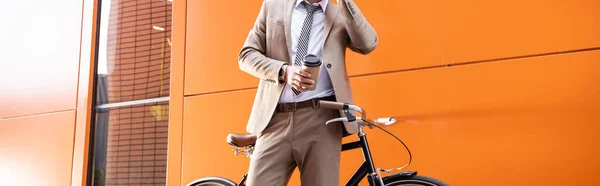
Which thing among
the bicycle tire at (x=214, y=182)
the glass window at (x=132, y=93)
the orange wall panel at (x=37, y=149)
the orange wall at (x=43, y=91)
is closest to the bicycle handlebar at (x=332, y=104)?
the bicycle tire at (x=214, y=182)

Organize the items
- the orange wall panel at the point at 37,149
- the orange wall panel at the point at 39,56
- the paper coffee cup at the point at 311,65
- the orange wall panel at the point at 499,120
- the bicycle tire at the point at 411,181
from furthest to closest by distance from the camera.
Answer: the orange wall panel at the point at 39,56
the orange wall panel at the point at 37,149
the orange wall panel at the point at 499,120
the bicycle tire at the point at 411,181
the paper coffee cup at the point at 311,65

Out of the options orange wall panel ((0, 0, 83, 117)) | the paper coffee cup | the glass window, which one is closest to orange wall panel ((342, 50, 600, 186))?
the paper coffee cup

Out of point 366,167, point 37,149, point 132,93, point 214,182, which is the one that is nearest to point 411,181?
point 366,167

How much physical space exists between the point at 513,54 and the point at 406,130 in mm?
728

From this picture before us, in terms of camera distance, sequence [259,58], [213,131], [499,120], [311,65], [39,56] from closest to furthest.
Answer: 1. [311,65]
2. [259,58]
3. [499,120]
4. [213,131]
5. [39,56]

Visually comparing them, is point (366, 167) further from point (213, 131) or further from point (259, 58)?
point (213, 131)

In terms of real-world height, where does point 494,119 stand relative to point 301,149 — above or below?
above

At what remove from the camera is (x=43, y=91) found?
571cm

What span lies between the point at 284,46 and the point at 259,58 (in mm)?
131

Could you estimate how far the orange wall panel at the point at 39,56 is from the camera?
18.1 feet

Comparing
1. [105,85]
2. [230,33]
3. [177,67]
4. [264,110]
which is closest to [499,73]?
[264,110]

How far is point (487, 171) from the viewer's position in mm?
3066

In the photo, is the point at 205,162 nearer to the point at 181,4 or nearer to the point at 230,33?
the point at 230,33

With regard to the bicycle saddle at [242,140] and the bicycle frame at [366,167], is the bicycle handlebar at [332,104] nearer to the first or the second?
the bicycle frame at [366,167]
